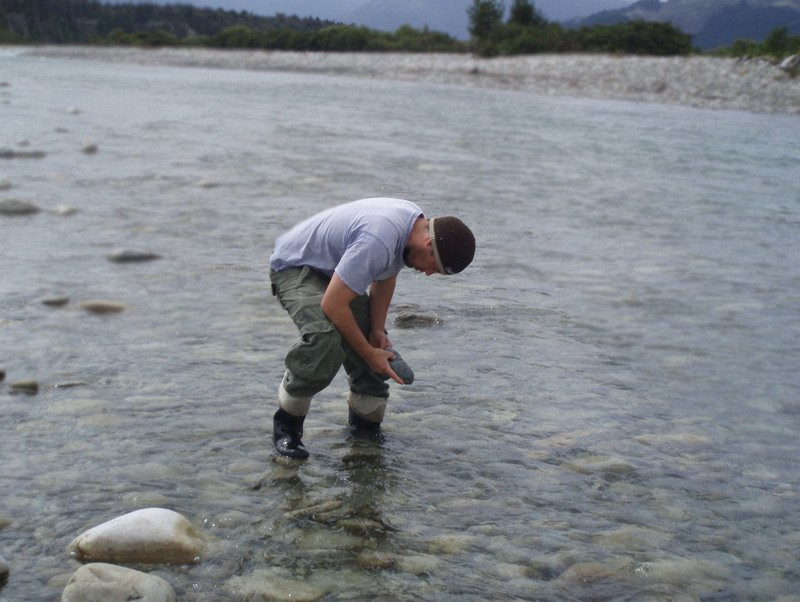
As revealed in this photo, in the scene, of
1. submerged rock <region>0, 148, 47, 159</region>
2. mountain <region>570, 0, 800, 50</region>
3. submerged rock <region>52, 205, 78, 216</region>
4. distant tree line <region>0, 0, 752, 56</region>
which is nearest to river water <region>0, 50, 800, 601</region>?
submerged rock <region>52, 205, 78, 216</region>

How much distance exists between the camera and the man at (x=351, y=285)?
12.0ft

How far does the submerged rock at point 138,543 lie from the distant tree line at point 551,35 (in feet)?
128

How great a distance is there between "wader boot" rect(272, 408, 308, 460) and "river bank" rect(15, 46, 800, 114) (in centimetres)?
2572

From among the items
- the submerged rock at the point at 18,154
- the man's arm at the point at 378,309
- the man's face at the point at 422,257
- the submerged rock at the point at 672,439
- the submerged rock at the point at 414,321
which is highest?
the man's face at the point at 422,257

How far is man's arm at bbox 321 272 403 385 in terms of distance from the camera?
3678 mm

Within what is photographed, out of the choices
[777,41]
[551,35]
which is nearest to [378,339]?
[777,41]

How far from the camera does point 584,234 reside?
32.6 ft

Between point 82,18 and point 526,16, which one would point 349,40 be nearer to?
point 82,18

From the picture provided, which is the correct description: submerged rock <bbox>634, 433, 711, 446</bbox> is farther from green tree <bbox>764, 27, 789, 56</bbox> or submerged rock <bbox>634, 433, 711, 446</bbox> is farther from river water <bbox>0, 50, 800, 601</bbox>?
green tree <bbox>764, 27, 789, 56</bbox>

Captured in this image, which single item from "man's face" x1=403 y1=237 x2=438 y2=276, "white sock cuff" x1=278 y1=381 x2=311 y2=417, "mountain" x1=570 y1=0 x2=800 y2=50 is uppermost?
"mountain" x1=570 y1=0 x2=800 y2=50

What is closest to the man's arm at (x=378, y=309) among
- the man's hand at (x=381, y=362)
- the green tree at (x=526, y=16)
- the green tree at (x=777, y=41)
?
the man's hand at (x=381, y=362)

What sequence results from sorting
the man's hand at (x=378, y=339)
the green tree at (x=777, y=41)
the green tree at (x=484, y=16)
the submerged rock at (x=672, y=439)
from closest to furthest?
the man's hand at (x=378, y=339) < the submerged rock at (x=672, y=439) < the green tree at (x=777, y=41) < the green tree at (x=484, y=16)

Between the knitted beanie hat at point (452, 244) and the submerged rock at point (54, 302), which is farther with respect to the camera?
the submerged rock at point (54, 302)

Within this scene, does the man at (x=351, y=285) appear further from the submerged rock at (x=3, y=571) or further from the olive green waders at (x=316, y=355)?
the submerged rock at (x=3, y=571)
